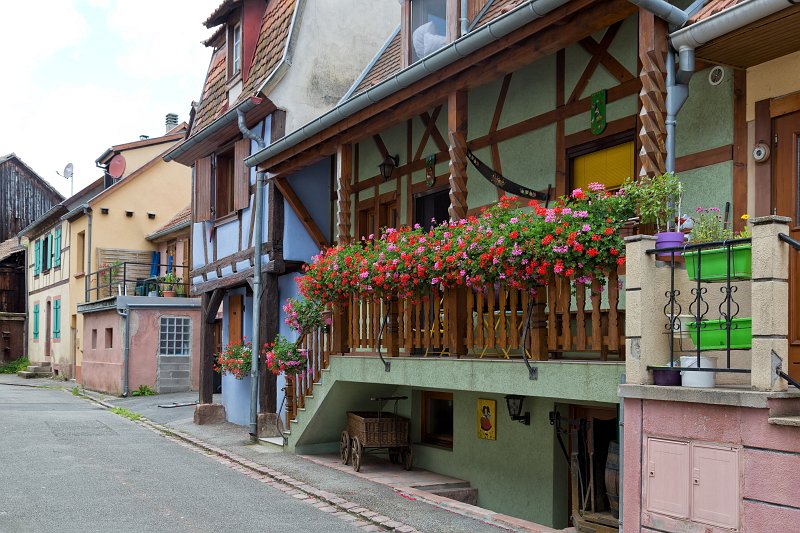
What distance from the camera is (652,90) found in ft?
22.5

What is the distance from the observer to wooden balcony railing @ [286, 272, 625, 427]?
23.1 ft

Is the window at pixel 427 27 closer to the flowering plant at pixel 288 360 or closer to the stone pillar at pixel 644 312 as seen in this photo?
the flowering plant at pixel 288 360

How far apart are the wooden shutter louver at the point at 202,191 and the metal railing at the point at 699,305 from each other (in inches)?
502

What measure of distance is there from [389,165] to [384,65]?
11.4ft

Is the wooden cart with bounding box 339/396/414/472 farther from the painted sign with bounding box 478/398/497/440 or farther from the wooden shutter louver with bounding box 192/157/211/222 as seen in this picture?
the wooden shutter louver with bounding box 192/157/211/222

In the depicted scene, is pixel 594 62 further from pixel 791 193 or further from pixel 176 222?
pixel 176 222

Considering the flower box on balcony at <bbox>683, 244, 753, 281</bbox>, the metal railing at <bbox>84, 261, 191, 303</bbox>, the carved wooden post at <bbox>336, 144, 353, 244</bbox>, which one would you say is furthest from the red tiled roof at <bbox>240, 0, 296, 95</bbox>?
the flower box on balcony at <bbox>683, 244, 753, 281</bbox>

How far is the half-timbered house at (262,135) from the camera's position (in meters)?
14.7

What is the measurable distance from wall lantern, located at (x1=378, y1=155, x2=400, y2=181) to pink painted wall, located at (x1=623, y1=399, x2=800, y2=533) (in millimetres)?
7071

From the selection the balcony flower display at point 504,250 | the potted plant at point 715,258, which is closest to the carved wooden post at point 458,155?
the balcony flower display at point 504,250

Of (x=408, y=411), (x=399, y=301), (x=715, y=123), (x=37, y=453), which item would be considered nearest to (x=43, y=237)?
(x=37, y=453)

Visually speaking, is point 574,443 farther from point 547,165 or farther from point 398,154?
point 398,154

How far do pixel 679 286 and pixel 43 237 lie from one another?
35.8 meters

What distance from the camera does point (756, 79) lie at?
7230 mm
